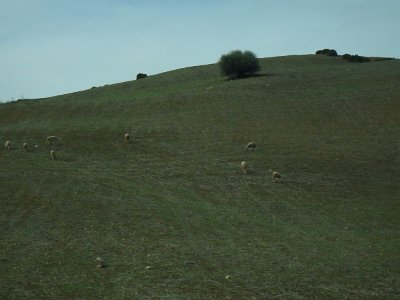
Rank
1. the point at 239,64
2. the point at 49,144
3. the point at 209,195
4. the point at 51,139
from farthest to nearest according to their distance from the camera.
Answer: the point at 239,64, the point at 51,139, the point at 49,144, the point at 209,195

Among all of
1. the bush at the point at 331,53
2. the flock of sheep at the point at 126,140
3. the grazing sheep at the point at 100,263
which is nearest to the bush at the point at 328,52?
the bush at the point at 331,53

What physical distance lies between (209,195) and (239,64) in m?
38.5

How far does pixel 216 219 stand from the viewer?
20.3 m

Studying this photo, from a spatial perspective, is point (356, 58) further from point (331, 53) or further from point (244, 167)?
point (244, 167)

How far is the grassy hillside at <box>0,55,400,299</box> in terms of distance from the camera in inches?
543

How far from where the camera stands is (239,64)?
61.8m

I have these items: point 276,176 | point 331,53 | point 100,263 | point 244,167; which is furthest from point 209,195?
point 331,53

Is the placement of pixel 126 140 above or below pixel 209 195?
above

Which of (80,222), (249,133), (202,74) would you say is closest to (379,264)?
(80,222)

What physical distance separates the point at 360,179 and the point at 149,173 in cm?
1002

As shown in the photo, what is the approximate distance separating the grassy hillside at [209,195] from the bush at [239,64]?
7.27 metres

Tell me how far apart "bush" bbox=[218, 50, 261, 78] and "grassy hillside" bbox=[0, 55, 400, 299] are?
727 cm

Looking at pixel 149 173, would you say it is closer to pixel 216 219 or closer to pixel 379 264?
pixel 216 219

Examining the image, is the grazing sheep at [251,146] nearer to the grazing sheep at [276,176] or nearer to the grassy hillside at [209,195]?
the grassy hillside at [209,195]
